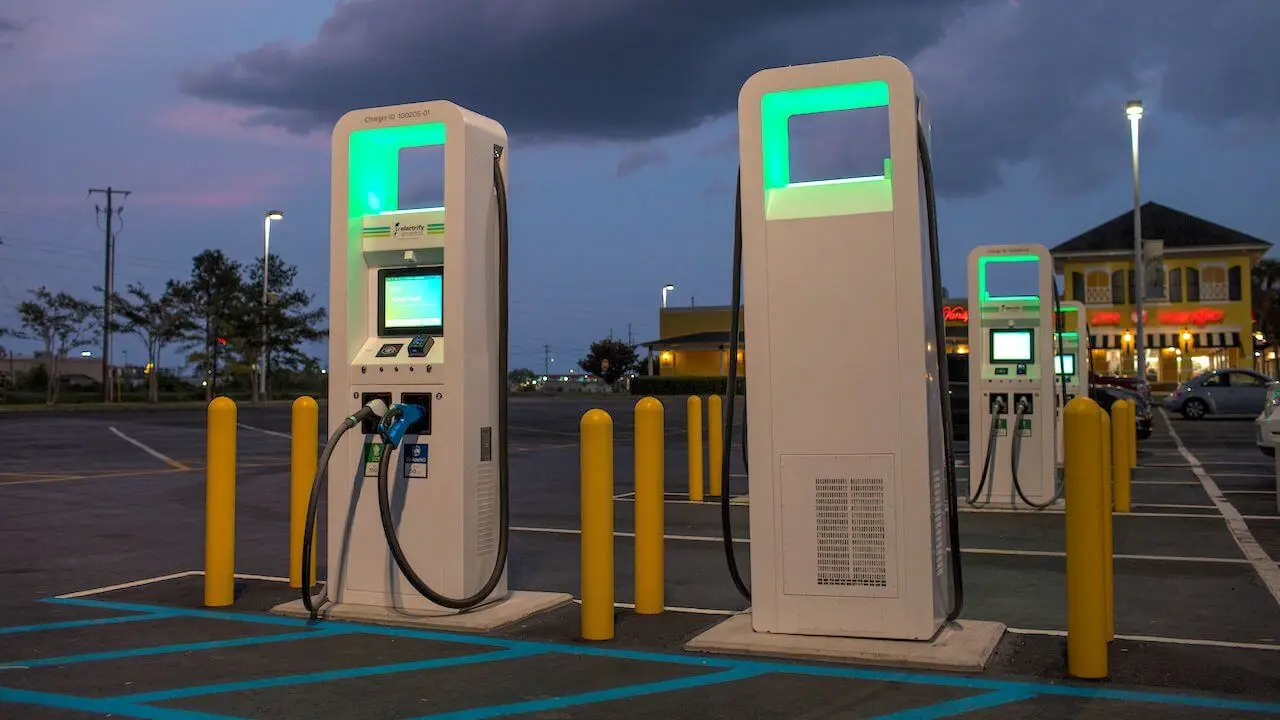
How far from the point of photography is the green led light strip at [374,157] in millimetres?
7188

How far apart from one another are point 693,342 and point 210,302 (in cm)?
2607

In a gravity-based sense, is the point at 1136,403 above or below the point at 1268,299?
below

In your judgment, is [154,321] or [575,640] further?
[154,321]

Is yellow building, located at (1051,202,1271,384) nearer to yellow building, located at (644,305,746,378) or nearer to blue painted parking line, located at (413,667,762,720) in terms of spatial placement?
yellow building, located at (644,305,746,378)

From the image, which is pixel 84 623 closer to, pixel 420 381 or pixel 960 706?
pixel 420 381

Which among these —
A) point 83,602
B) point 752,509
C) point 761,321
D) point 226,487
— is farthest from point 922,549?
point 83,602

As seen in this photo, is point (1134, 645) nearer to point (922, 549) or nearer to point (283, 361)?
point (922, 549)

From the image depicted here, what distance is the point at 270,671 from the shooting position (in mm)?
5738

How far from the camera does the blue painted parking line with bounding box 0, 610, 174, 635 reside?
668cm

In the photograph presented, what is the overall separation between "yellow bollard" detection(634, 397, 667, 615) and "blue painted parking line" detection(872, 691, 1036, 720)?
2.37 meters

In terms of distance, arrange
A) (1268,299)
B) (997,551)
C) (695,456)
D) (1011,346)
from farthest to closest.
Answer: (1268,299), (695,456), (1011,346), (997,551)

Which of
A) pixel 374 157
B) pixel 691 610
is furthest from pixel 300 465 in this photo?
pixel 691 610

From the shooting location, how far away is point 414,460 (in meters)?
7.00

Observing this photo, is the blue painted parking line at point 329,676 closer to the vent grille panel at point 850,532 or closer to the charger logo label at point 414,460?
the charger logo label at point 414,460
